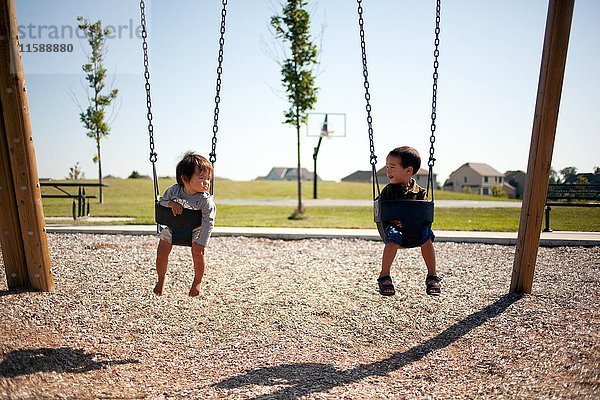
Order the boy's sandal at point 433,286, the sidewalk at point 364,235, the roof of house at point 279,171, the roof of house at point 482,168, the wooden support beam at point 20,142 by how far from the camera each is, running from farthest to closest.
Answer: the roof of house at point 279,171 < the roof of house at point 482,168 < the sidewalk at point 364,235 < the wooden support beam at point 20,142 < the boy's sandal at point 433,286

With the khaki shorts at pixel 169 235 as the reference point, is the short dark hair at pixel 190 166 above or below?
above

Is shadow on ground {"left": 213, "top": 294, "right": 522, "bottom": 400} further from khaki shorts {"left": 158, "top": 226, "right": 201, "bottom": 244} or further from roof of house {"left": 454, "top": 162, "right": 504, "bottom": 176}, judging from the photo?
roof of house {"left": 454, "top": 162, "right": 504, "bottom": 176}

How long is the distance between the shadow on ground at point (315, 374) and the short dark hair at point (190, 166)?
64.9 inches

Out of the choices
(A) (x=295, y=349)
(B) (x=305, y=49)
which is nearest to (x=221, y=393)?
(A) (x=295, y=349)

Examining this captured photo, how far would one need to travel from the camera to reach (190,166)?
3.96 m

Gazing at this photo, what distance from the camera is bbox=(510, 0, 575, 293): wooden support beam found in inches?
181

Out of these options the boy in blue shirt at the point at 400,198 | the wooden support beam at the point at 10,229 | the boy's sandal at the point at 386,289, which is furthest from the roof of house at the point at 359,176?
the boy's sandal at the point at 386,289

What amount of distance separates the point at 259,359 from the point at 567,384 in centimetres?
227

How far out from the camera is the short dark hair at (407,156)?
4.08 meters

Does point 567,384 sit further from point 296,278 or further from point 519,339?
point 296,278

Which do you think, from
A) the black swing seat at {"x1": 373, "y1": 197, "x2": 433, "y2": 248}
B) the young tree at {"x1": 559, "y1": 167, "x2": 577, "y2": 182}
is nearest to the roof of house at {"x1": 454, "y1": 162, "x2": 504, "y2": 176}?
the young tree at {"x1": 559, "y1": 167, "x2": 577, "y2": 182}

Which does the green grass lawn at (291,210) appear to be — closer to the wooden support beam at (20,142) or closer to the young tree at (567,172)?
the young tree at (567,172)

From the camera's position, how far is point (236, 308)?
5086 mm

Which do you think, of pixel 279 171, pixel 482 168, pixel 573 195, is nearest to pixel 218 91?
pixel 573 195
